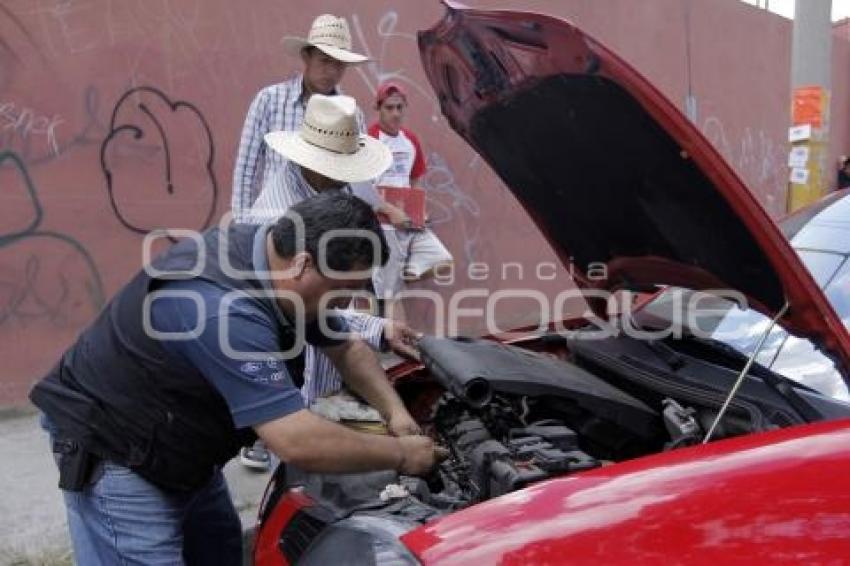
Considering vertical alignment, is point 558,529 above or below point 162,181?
below

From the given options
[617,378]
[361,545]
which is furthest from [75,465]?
[617,378]

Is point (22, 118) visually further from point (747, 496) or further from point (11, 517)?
point (747, 496)

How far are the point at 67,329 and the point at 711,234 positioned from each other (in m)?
3.84

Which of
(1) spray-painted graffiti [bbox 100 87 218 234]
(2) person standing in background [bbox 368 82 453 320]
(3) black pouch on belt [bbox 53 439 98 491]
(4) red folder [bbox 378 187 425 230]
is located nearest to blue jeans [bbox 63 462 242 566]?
(3) black pouch on belt [bbox 53 439 98 491]

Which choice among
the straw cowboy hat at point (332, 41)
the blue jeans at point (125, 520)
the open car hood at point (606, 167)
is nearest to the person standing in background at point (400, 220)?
the straw cowboy hat at point (332, 41)

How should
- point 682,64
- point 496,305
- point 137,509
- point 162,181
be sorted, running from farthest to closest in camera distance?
point 682,64 < point 496,305 < point 162,181 < point 137,509

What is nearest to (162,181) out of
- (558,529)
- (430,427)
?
(430,427)

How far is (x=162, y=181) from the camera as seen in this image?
5.04 m

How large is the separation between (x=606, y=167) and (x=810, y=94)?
13.6ft

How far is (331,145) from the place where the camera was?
3055 mm

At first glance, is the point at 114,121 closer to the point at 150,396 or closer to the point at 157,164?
the point at 157,164

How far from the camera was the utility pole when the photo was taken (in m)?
5.79

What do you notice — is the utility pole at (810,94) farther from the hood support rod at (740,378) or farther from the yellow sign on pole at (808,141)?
the hood support rod at (740,378)

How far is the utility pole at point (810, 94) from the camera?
579cm
